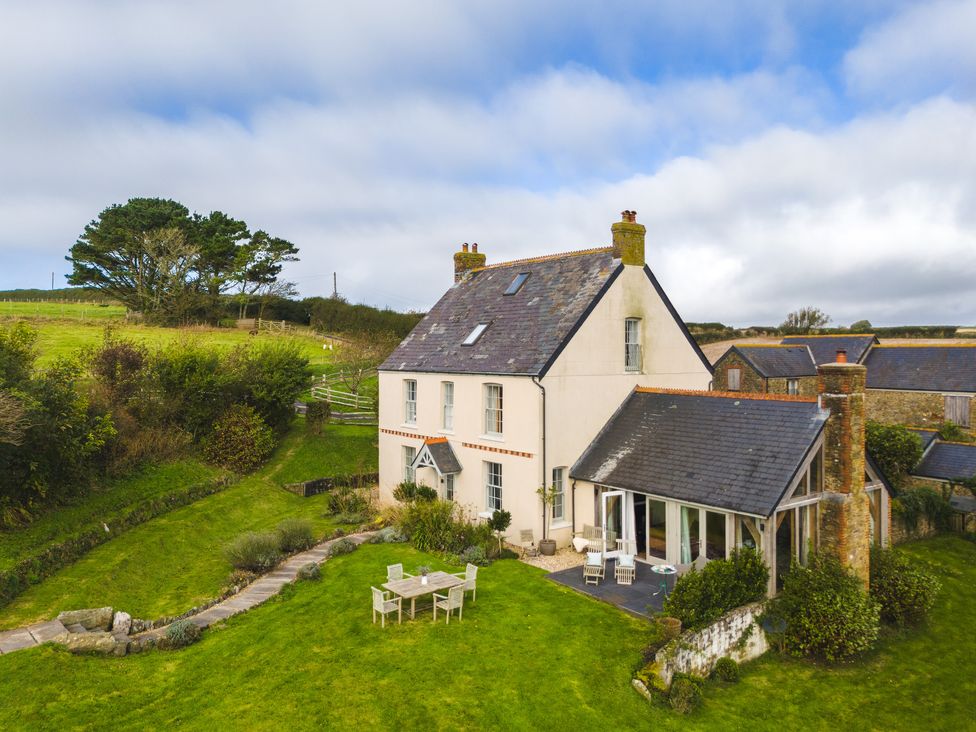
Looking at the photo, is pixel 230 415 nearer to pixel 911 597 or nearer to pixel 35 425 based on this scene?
pixel 35 425

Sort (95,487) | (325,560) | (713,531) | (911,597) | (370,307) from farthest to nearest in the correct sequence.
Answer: (370,307)
(95,487)
(325,560)
(713,531)
(911,597)

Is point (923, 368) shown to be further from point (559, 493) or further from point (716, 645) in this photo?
point (716, 645)

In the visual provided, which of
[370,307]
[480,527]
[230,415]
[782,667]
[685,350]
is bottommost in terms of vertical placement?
[782,667]

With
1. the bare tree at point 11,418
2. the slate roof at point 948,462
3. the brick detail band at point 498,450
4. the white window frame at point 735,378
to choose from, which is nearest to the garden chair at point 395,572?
the brick detail band at point 498,450

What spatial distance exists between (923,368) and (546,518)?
3213 cm

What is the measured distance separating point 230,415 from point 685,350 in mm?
20321

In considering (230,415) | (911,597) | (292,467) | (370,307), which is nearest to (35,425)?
(230,415)

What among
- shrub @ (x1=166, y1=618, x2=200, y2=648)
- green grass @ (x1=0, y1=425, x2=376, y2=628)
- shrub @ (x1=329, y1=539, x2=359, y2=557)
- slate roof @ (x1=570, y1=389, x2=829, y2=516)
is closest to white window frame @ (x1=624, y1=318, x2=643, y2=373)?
slate roof @ (x1=570, y1=389, x2=829, y2=516)

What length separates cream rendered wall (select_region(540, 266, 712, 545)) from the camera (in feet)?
64.7

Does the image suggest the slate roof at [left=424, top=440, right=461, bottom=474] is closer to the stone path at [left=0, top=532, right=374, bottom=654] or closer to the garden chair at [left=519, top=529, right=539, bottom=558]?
the stone path at [left=0, top=532, right=374, bottom=654]

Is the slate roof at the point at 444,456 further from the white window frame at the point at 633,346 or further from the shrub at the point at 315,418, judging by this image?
the shrub at the point at 315,418

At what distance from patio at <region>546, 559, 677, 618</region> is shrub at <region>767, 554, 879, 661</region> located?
262 cm

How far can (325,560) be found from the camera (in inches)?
734

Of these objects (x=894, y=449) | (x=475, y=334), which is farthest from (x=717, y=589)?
(x=894, y=449)
